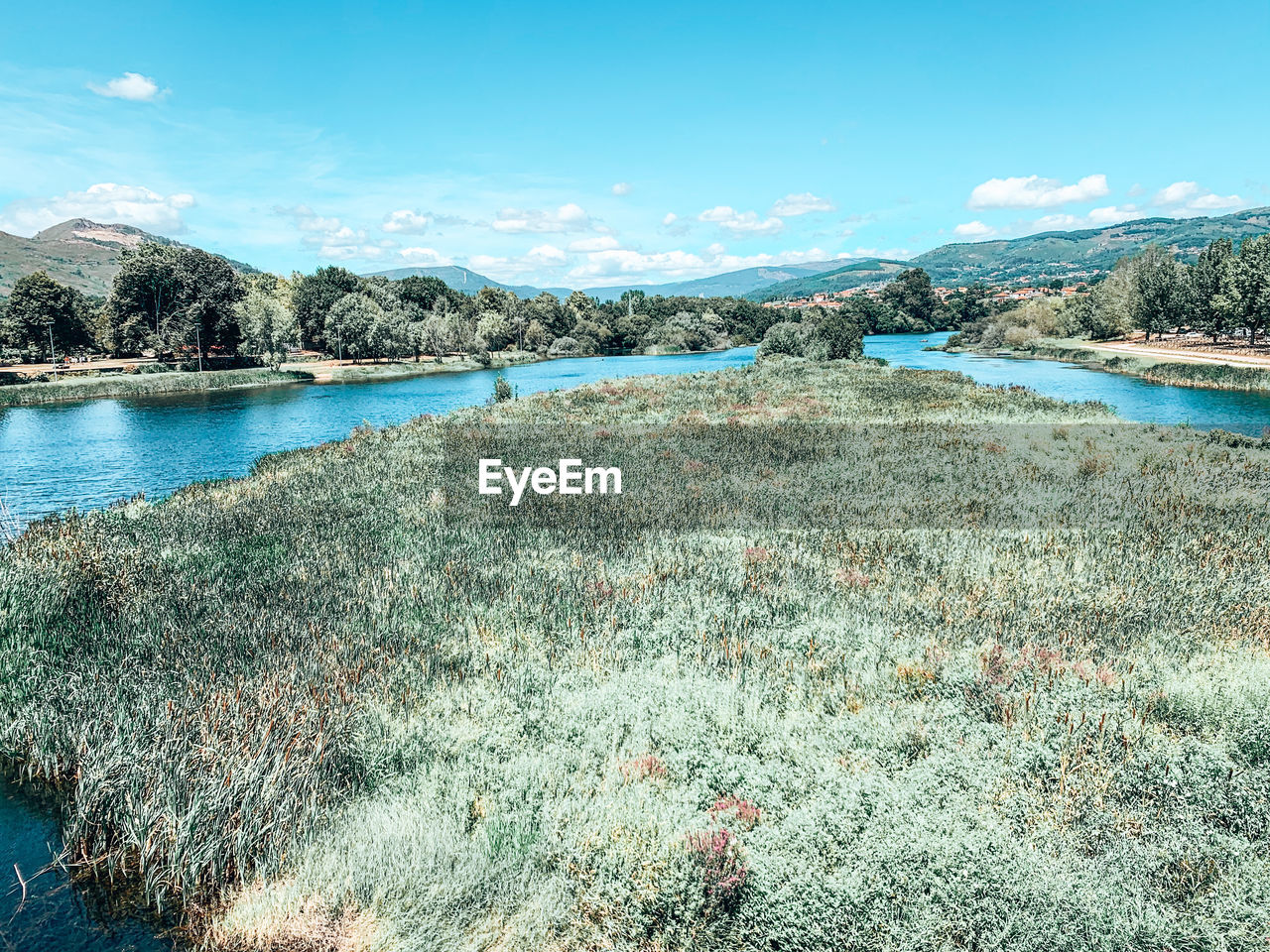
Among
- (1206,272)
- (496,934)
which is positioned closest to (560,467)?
(496,934)

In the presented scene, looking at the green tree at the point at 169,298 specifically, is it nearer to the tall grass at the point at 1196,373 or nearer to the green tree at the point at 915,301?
the tall grass at the point at 1196,373

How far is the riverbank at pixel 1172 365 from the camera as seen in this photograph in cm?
4634

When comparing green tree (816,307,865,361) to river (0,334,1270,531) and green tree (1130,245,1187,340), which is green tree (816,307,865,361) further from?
green tree (1130,245,1187,340)

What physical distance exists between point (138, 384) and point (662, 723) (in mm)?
67099

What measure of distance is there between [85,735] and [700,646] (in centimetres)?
729

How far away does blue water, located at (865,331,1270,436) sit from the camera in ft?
112

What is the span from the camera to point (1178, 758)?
6.25m

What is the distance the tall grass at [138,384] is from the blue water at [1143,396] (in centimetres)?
6990

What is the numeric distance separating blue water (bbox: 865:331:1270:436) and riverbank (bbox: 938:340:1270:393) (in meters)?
1.17

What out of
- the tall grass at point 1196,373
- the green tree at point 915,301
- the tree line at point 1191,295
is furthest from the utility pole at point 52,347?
the green tree at point 915,301

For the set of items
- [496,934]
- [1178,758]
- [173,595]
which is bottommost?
[496,934]

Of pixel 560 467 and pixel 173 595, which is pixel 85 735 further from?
pixel 560 467

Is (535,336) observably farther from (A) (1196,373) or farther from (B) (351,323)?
(A) (1196,373)

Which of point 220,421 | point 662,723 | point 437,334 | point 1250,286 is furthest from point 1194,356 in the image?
point 437,334
